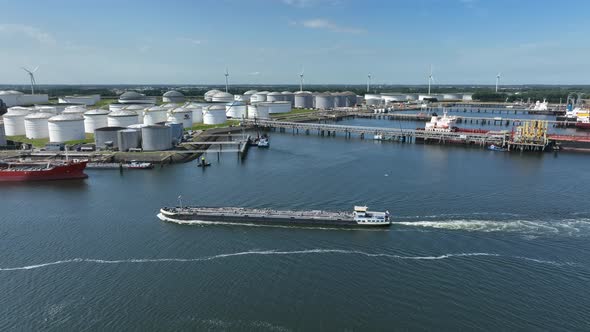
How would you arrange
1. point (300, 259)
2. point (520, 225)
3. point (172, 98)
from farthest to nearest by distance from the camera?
1. point (172, 98)
2. point (520, 225)
3. point (300, 259)

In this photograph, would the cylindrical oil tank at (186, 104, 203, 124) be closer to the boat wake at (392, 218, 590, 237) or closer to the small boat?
the small boat

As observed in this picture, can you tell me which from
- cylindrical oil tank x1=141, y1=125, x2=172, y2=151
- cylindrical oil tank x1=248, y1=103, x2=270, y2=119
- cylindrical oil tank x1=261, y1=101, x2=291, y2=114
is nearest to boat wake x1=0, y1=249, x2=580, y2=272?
cylindrical oil tank x1=141, y1=125, x2=172, y2=151

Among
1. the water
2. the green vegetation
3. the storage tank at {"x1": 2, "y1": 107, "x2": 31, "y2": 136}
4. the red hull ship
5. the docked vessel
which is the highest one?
the storage tank at {"x1": 2, "y1": 107, "x2": 31, "y2": 136}

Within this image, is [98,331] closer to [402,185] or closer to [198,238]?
[198,238]

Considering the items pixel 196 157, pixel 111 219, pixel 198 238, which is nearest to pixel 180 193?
pixel 111 219

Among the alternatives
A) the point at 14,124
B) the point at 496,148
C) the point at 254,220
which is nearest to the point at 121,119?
the point at 14,124

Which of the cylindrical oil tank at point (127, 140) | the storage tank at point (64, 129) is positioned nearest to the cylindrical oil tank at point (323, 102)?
the storage tank at point (64, 129)

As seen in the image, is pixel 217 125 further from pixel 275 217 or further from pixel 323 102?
pixel 275 217
